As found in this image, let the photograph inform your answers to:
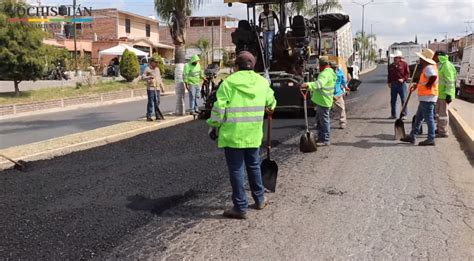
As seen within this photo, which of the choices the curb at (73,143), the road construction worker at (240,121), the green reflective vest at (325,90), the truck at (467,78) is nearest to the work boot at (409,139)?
the green reflective vest at (325,90)

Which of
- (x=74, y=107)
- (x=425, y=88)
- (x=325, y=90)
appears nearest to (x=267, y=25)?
(x=325, y=90)

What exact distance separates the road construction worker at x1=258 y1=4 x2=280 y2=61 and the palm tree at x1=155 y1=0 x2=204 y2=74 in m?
1.78

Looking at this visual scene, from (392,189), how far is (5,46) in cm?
1572

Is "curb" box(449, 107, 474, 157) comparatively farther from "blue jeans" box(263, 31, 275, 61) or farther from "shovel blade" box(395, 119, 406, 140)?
"blue jeans" box(263, 31, 275, 61)

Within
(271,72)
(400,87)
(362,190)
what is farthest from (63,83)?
(362,190)

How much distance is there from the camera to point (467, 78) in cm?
2153

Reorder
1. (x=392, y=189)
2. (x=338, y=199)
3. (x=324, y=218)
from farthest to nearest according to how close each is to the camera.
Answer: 1. (x=392, y=189)
2. (x=338, y=199)
3. (x=324, y=218)

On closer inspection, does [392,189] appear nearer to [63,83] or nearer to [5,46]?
[5,46]

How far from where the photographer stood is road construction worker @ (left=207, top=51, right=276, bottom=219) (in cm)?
492

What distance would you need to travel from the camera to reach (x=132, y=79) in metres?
26.9

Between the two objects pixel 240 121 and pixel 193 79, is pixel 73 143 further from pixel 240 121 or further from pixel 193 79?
pixel 193 79

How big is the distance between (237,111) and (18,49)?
15261 mm

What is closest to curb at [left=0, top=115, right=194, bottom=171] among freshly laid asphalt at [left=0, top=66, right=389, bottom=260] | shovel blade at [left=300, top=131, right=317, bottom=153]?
freshly laid asphalt at [left=0, top=66, right=389, bottom=260]

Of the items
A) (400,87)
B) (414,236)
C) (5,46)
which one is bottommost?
(414,236)
